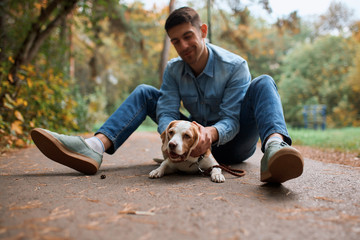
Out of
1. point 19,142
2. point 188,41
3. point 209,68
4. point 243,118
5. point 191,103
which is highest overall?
point 188,41

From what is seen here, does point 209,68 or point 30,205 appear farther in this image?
point 209,68

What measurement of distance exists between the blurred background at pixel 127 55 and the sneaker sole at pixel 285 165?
10.8 feet

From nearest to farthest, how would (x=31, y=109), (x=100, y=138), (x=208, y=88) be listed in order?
(x=100, y=138) < (x=208, y=88) < (x=31, y=109)

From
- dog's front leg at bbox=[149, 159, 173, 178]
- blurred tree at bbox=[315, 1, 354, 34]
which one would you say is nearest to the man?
dog's front leg at bbox=[149, 159, 173, 178]

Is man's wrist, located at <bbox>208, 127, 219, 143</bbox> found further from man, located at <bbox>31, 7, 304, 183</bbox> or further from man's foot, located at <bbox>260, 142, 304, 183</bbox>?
man's foot, located at <bbox>260, 142, 304, 183</bbox>

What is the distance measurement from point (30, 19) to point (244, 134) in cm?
514

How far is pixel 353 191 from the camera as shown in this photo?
160cm

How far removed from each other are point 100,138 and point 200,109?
94 centimetres

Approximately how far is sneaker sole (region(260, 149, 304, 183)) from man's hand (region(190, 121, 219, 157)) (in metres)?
0.49

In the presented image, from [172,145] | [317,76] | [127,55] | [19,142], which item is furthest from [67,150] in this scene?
[317,76]

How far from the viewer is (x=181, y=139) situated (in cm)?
187

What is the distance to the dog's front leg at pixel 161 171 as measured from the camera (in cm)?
203

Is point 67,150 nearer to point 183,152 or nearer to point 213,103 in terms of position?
point 183,152

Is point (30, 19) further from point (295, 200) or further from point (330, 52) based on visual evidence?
point (330, 52)
